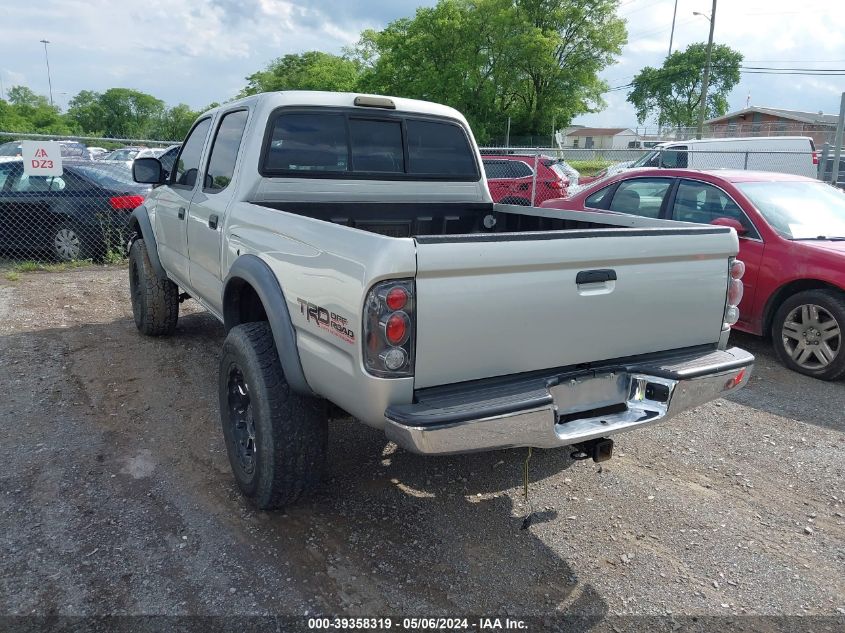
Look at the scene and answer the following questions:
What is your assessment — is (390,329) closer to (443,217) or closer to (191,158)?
(443,217)

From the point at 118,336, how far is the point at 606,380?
16.7 feet

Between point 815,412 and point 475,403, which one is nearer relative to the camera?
point 475,403

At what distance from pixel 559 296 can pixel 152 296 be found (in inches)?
175

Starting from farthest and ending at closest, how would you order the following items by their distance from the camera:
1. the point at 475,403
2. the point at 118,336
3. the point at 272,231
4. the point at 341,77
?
the point at 341,77
the point at 118,336
the point at 272,231
the point at 475,403

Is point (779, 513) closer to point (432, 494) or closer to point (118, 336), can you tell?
point (432, 494)

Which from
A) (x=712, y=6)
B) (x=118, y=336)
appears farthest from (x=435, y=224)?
(x=712, y=6)

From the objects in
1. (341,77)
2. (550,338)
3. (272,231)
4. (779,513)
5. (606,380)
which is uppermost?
(341,77)

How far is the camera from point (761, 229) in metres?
5.80

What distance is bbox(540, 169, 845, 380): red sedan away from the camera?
209 inches

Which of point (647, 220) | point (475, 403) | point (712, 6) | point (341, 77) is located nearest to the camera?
point (475, 403)

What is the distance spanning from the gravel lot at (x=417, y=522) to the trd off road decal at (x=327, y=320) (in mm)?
1088

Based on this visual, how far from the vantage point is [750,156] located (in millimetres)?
15422

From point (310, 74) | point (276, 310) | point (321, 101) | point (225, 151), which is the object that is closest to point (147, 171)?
point (225, 151)

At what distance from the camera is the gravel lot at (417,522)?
2721mm
